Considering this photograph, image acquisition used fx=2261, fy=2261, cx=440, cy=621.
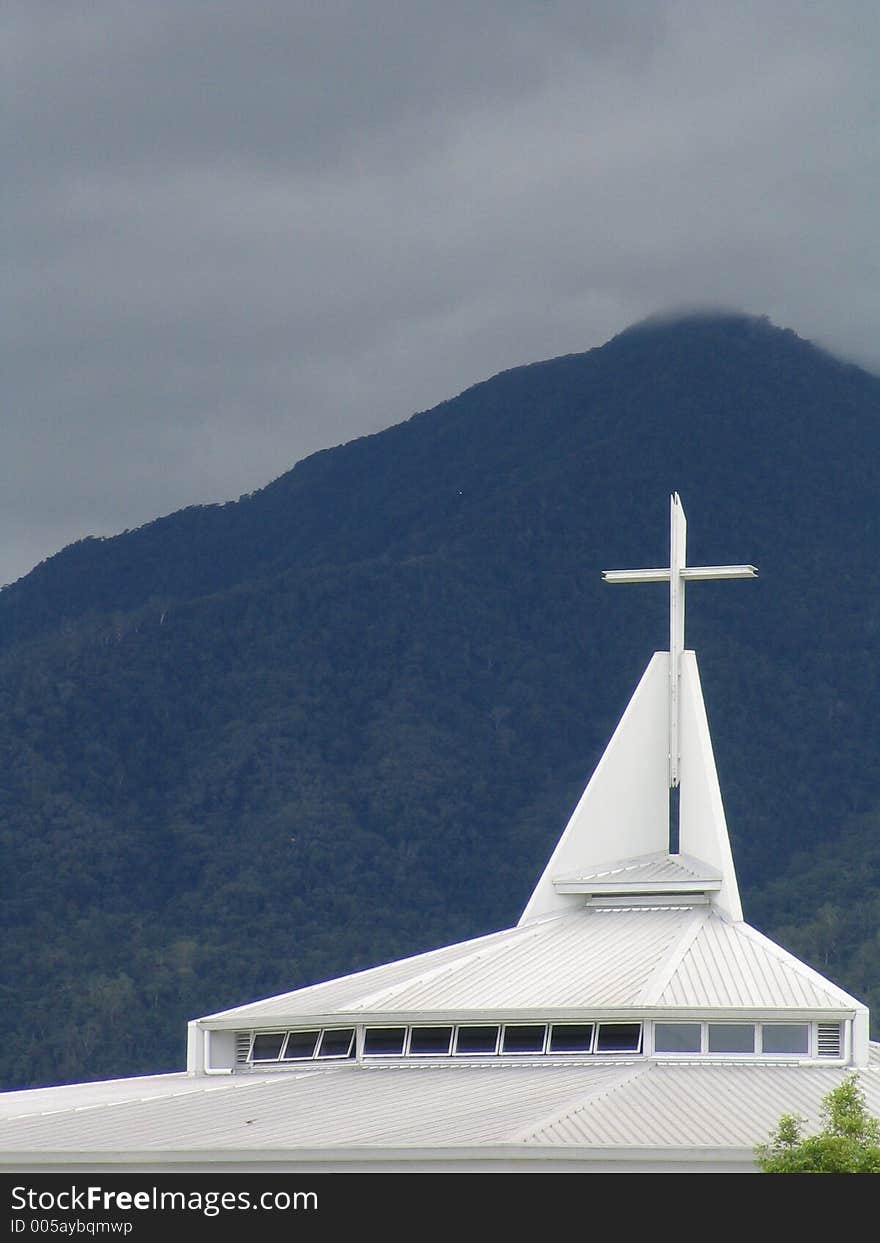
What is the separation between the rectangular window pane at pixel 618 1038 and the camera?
2794cm

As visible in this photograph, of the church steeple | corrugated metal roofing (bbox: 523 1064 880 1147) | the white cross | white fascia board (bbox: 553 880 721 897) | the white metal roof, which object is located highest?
the white cross

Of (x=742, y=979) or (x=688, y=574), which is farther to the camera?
(x=688, y=574)

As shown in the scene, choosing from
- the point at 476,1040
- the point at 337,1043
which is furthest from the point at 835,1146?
the point at 337,1043

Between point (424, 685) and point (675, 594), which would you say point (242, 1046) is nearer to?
point (675, 594)

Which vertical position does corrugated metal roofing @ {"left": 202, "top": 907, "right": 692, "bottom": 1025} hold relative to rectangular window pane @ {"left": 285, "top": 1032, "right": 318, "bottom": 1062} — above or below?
above

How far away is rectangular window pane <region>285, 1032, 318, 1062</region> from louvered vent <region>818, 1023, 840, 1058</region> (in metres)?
6.53

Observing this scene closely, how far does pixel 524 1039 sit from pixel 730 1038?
2.58 meters

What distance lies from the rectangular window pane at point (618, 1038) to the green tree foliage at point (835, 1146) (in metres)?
6.86

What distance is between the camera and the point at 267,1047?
30297 mm

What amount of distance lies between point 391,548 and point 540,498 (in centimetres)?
Answer: 1097

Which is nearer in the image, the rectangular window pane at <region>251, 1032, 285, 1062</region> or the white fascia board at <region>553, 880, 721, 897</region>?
the rectangular window pane at <region>251, 1032, 285, 1062</region>

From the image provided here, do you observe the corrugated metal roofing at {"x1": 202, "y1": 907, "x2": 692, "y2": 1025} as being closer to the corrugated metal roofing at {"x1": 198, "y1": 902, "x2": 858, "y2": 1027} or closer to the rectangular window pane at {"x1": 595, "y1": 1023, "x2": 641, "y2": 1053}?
the corrugated metal roofing at {"x1": 198, "y1": 902, "x2": 858, "y2": 1027}

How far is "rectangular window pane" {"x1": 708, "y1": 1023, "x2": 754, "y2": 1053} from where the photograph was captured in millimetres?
27891

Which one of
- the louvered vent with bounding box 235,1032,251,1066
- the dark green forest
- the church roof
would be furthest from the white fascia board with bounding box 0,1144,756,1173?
the dark green forest
